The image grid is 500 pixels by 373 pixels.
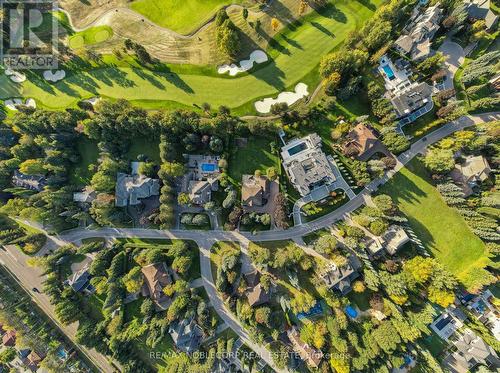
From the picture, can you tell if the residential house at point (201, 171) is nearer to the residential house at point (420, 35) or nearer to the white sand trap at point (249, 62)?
the white sand trap at point (249, 62)

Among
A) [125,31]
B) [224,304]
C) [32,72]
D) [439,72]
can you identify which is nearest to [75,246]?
[224,304]

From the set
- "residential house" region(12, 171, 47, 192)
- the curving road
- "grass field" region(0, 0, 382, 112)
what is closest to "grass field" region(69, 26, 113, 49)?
"grass field" region(0, 0, 382, 112)

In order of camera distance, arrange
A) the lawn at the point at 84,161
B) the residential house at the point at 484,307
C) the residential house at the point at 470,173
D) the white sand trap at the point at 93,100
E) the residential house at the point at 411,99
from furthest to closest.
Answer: the white sand trap at the point at 93,100 → the lawn at the point at 84,161 → the residential house at the point at 484,307 → the residential house at the point at 411,99 → the residential house at the point at 470,173

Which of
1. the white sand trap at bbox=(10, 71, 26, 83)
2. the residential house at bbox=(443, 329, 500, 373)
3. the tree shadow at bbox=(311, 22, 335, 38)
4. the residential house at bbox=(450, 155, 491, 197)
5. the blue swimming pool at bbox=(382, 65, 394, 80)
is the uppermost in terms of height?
the white sand trap at bbox=(10, 71, 26, 83)

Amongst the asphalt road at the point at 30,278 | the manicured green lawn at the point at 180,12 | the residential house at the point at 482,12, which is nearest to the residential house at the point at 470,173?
the residential house at the point at 482,12

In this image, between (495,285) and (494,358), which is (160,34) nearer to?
(495,285)

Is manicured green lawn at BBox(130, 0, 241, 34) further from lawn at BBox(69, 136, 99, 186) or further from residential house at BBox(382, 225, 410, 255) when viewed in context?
residential house at BBox(382, 225, 410, 255)
